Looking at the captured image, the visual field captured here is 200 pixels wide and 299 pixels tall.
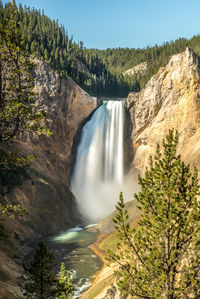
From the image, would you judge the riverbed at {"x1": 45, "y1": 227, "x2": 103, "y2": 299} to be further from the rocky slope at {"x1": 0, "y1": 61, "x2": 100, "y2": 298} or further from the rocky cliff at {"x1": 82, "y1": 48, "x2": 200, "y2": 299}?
the rocky cliff at {"x1": 82, "y1": 48, "x2": 200, "y2": 299}

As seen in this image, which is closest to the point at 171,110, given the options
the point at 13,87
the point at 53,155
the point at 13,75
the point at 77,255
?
the point at 53,155

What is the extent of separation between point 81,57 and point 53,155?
65.3 meters

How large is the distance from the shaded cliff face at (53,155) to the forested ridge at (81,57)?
692 centimetres

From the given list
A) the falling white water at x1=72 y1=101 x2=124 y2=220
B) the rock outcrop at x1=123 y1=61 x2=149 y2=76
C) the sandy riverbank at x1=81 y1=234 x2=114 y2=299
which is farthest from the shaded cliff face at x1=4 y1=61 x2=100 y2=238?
the rock outcrop at x1=123 y1=61 x2=149 y2=76

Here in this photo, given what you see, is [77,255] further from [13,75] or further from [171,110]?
[171,110]

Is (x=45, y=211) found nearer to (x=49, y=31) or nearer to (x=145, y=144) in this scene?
(x=145, y=144)

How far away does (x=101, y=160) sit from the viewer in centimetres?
6981

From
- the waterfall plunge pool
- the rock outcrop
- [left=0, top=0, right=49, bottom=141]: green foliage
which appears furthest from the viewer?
the rock outcrop

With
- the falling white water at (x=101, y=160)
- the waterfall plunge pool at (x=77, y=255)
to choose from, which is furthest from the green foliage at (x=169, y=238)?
the falling white water at (x=101, y=160)

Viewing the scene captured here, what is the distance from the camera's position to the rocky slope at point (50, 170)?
3888cm

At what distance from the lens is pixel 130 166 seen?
2704 inches

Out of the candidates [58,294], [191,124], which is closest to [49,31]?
[191,124]

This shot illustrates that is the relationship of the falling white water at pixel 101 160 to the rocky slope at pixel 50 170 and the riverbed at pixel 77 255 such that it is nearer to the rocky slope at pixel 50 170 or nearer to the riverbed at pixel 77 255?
the rocky slope at pixel 50 170

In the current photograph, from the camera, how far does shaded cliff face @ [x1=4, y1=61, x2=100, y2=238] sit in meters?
46.8
